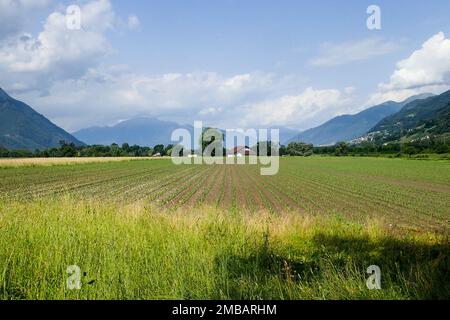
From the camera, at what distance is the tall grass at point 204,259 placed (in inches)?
183

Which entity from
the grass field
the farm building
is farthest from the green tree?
the grass field

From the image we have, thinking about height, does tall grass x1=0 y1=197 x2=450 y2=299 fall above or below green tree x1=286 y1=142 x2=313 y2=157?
below

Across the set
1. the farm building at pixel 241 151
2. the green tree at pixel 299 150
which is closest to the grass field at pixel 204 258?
the farm building at pixel 241 151

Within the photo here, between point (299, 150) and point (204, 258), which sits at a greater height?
point (299, 150)

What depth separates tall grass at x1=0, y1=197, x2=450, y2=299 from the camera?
15.3ft

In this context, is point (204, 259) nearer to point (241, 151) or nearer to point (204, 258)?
point (204, 258)

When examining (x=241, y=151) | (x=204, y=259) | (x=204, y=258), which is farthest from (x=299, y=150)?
(x=204, y=259)

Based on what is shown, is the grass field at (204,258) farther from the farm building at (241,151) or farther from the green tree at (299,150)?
the green tree at (299,150)

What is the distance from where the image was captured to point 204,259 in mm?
5746

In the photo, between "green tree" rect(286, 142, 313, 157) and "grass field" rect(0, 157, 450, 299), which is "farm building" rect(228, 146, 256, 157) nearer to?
"green tree" rect(286, 142, 313, 157)

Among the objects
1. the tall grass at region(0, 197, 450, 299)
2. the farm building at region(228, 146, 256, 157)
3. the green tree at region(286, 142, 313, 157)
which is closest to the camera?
the tall grass at region(0, 197, 450, 299)
